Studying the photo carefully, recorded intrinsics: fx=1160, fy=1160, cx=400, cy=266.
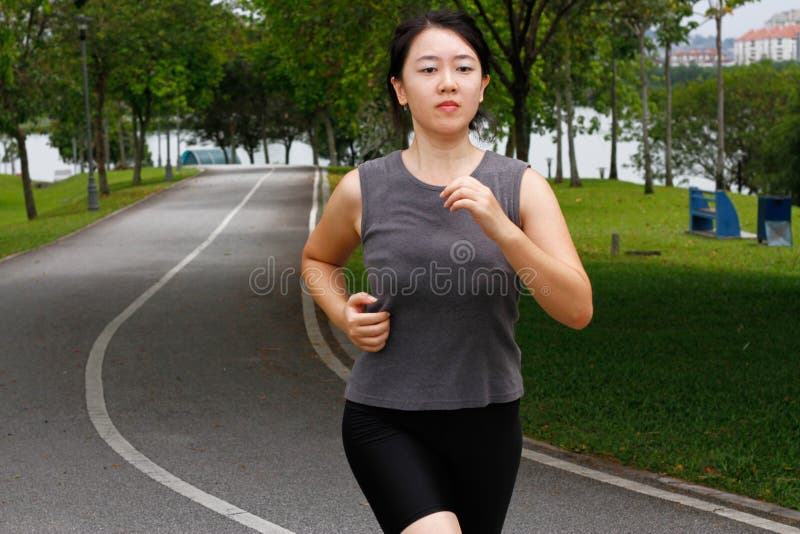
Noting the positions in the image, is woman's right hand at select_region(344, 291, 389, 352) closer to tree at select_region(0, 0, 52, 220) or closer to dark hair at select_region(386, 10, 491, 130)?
dark hair at select_region(386, 10, 491, 130)

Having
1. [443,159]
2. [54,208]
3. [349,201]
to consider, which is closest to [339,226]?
[349,201]

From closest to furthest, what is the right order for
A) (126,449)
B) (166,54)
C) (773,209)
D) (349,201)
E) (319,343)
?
(349,201) → (126,449) → (319,343) → (773,209) → (166,54)

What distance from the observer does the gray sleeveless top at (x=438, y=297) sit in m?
2.90

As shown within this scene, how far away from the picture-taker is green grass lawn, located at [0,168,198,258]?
30.6m

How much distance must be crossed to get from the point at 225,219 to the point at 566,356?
23.9 metres

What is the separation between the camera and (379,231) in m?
3.01

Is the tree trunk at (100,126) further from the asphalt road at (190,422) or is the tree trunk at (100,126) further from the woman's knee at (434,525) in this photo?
the woman's knee at (434,525)

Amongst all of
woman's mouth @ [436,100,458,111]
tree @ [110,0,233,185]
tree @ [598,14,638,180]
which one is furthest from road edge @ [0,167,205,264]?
woman's mouth @ [436,100,458,111]

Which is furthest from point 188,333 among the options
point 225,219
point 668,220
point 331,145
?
point 331,145

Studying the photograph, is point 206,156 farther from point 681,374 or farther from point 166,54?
point 681,374

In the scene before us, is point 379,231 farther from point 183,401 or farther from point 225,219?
point 225,219

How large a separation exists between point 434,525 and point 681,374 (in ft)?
26.4

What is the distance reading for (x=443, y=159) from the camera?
9.91 ft

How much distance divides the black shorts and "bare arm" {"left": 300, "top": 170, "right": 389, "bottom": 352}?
8.4 inches
